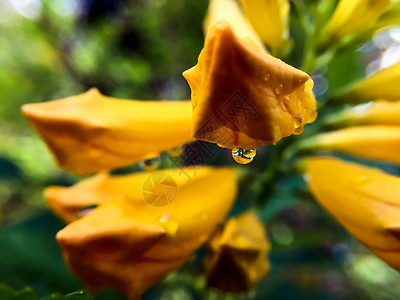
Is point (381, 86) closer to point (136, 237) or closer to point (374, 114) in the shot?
point (374, 114)

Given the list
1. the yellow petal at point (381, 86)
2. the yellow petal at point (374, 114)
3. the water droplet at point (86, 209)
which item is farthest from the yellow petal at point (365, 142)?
the water droplet at point (86, 209)

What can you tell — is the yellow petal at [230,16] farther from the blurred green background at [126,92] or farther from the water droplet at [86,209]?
the water droplet at [86,209]

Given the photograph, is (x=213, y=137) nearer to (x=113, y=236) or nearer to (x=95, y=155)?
(x=113, y=236)

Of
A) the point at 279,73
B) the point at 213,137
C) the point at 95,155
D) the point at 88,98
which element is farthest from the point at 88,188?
the point at 279,73

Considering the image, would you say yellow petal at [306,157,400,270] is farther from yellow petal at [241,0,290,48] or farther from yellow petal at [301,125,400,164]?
yellow petal at [241,0,290,48]

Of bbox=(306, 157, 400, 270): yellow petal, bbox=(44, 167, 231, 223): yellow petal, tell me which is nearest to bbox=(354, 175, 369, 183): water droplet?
bbox=(306, 157, 400, 270): yellow petal

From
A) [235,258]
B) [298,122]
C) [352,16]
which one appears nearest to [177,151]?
[235,258]
